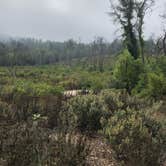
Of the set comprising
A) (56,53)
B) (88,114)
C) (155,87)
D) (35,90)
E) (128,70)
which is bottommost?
(88,114)

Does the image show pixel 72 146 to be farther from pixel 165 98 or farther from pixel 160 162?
pixel 165 98

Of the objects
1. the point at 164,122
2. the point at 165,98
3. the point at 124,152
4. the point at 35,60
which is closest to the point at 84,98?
the point at 164,122

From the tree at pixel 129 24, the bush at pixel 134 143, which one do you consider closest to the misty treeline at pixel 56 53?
the tree at pixel 129 24

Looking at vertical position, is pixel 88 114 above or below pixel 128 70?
below

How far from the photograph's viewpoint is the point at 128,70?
20125mm

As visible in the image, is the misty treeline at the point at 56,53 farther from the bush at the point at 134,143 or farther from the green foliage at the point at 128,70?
the bush at the point at 134,143

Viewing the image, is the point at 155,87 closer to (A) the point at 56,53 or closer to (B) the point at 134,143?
(B) the point at 134,143

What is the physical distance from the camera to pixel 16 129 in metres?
5.81

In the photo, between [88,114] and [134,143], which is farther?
[88,114]

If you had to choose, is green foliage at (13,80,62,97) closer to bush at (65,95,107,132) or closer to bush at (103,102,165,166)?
bush at (65,95,107,132)

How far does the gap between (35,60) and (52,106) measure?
97684 millimetres

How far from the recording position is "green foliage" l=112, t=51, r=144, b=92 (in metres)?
20.0

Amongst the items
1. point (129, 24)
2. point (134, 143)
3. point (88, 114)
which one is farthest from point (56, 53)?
point (134, 143)

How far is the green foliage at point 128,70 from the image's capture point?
20.0 m
